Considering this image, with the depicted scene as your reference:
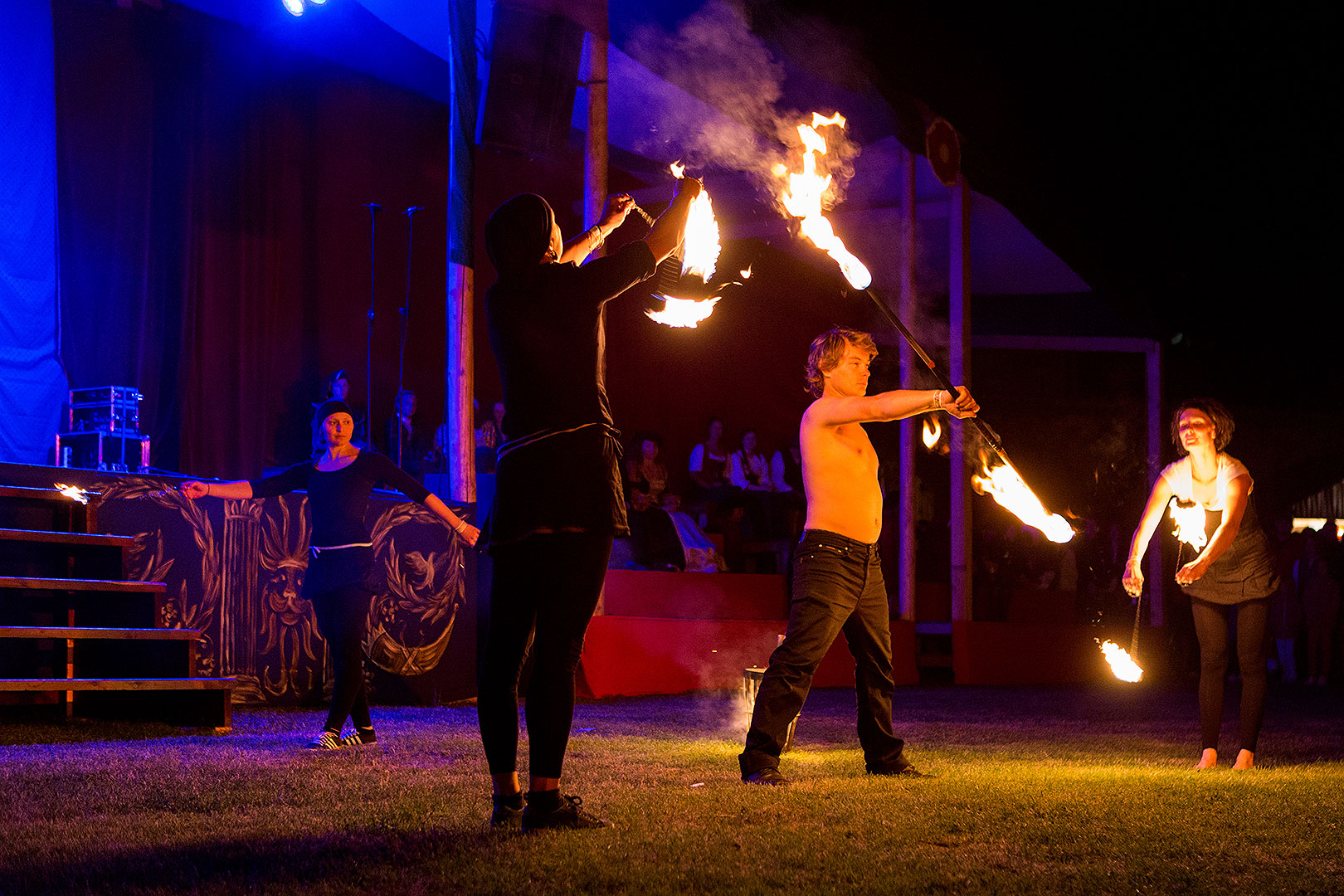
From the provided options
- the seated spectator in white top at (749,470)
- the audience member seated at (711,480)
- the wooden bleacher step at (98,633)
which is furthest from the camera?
the seated spectator in white top at (749,470)

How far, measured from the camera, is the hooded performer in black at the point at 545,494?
384cm

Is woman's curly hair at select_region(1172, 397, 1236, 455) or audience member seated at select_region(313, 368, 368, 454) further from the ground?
audience member seated at select_region(313, 368, 368, 454)

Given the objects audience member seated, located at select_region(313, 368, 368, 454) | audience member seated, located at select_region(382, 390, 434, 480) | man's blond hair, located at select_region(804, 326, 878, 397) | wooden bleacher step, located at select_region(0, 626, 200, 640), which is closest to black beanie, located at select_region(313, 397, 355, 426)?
wooden bleacher step, located at select_region(0, 626, 200, 640)

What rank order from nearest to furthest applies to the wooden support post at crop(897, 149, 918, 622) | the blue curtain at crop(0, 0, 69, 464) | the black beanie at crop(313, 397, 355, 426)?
the black beanie at crop(313, 397, 355, 426) < the blue curtain at crop(0, 0, 69, 464) < the wooden support post at crop(897, 149, 918, 622)

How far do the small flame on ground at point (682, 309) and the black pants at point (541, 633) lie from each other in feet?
5.58

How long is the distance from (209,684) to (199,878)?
4.79 m

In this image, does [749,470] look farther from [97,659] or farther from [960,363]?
[97,659]

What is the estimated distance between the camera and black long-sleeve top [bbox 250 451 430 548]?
6.75m

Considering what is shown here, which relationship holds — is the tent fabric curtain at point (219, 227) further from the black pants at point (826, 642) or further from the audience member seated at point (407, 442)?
the black pants at point (826, 642)

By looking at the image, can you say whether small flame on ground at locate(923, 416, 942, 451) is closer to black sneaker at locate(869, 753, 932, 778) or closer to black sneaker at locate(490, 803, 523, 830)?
black sneaker at locate(869, 753, 932, 778)

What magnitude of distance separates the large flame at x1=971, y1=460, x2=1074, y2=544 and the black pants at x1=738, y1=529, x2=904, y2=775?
897mm

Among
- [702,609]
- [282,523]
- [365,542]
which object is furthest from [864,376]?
[702,609]

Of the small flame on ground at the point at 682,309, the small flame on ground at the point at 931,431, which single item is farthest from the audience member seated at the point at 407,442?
the small flame on ground at the point at 682,309

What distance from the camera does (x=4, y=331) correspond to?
11.6 m
